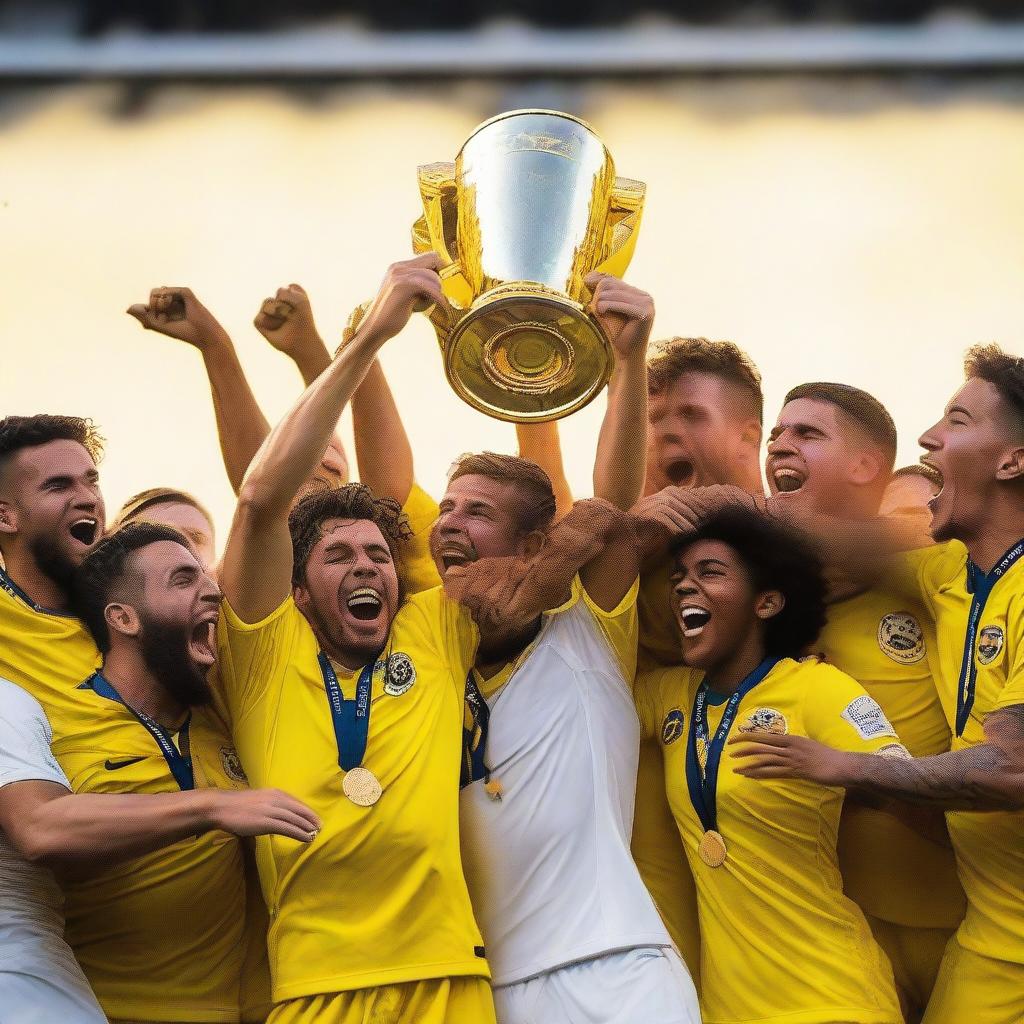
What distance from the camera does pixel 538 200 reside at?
4.62 m

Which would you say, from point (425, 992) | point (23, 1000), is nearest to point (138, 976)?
point (23, 1000)

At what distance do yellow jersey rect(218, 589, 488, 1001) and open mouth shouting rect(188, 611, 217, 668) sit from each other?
0.05 meters

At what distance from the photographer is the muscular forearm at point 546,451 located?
5094mm

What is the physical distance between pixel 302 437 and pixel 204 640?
0.61 m

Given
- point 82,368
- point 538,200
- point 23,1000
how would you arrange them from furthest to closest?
1. point 82,368
2. point 538,200
3. point 23,1000

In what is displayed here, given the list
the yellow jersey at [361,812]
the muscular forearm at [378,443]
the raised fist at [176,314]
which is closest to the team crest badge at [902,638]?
the yellow jersey at [361,812]

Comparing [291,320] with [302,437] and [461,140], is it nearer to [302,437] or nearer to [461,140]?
[302,437]

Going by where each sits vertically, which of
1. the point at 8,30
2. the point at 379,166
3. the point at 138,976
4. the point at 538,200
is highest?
the point at 8,30

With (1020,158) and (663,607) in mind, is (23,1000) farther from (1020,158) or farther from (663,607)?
(1020,158)

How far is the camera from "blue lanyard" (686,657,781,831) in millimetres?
4328

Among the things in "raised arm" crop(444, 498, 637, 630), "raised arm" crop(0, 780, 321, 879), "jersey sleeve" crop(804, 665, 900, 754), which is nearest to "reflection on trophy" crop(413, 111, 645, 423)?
"raised arm" crop(444, 498, 637, 630)

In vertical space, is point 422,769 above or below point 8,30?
below

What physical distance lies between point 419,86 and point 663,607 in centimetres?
505

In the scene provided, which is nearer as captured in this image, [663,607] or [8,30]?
[663,607]
